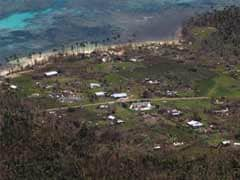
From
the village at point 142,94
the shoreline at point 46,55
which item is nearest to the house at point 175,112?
the village at point 142,94

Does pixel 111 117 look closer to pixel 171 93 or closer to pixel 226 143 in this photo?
pixel 171 93

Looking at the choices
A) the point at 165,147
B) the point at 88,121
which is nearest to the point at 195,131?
the point at 165,147

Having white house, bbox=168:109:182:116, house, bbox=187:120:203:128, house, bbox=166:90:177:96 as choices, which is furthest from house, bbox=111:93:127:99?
house, bbox=187:120:203:128

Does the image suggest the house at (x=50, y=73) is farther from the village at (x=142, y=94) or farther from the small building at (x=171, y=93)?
the small building at (x=171, y=93)

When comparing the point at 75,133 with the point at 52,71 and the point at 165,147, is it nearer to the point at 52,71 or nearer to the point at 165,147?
the point at 165,147

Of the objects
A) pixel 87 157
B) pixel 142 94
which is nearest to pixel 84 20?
pixel 142 94

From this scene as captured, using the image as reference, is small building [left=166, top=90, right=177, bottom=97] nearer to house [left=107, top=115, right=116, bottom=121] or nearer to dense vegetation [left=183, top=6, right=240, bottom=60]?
house [left=107, top=115, right=116, bottom=121]
